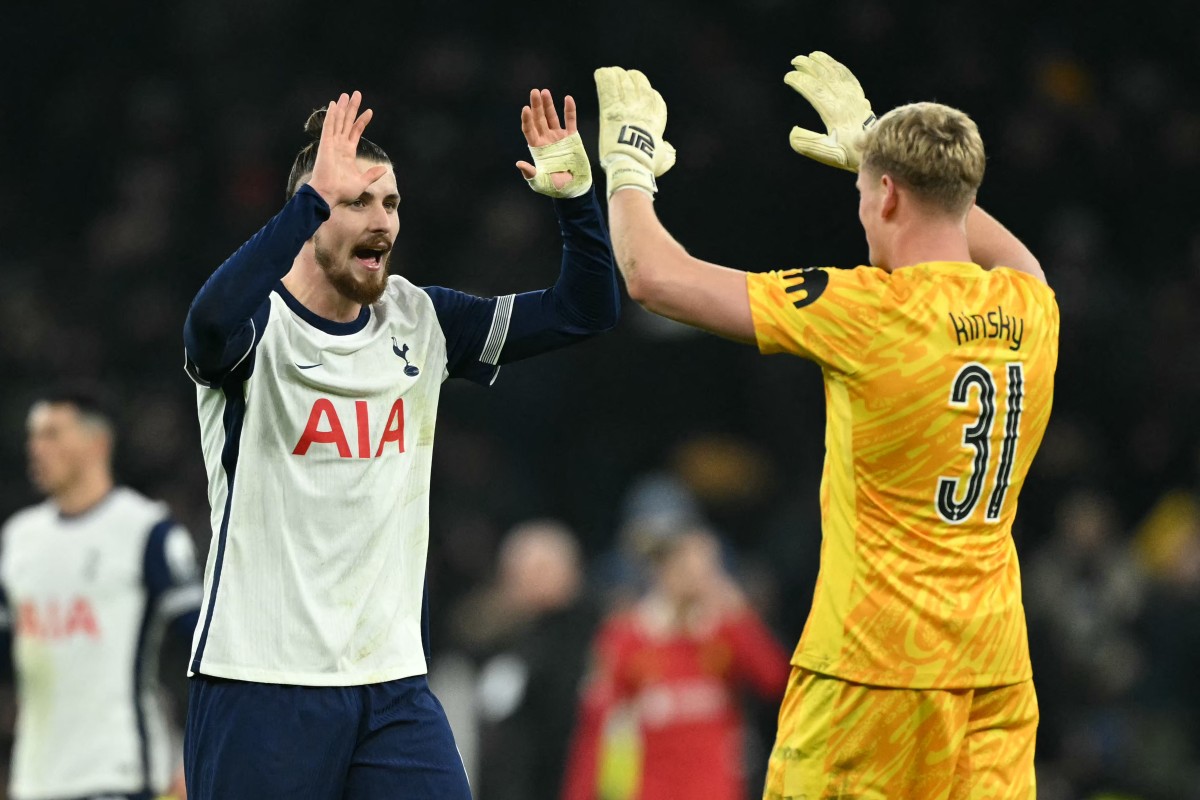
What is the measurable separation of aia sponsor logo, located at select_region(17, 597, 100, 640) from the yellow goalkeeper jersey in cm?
397

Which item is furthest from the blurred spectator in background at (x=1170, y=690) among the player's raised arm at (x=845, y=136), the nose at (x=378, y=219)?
the nose at (x=378, y=219)

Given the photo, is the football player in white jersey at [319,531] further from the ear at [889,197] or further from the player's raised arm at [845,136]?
the ear at [889,197]

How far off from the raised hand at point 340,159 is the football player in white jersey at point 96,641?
3.14 meters

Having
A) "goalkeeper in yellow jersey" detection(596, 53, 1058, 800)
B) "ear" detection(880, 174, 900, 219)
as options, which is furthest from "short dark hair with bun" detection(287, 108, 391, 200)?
"ear" detection(880, 174, 900, 219)

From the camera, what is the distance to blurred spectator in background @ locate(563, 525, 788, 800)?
30.0ft

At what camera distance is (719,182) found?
1205 cm

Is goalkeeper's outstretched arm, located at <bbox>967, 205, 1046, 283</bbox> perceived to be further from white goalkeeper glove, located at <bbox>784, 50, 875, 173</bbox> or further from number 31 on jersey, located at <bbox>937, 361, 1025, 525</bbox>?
number 31 on jersey, located at <bbox>937, 361, 1025, 525</bbox>

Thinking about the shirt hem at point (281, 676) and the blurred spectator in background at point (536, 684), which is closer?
the shirt hem at point (281, 676)

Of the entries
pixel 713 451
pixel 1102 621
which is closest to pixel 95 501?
pixel 713 451

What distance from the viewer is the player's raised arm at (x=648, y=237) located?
384cm

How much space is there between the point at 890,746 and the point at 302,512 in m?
1.49

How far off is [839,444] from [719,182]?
8237 mm

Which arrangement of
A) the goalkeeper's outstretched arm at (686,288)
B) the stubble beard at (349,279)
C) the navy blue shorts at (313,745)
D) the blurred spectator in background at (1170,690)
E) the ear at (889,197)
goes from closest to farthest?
the goalkeeper's outstretched arm at (686,288) → the ear at (889,197) → the navy blue shorts at (313,745) → the stubble beard at (349,279) → the blurred spectator in background at (1170,690)

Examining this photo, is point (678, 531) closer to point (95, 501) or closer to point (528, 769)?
point (528, 769)
